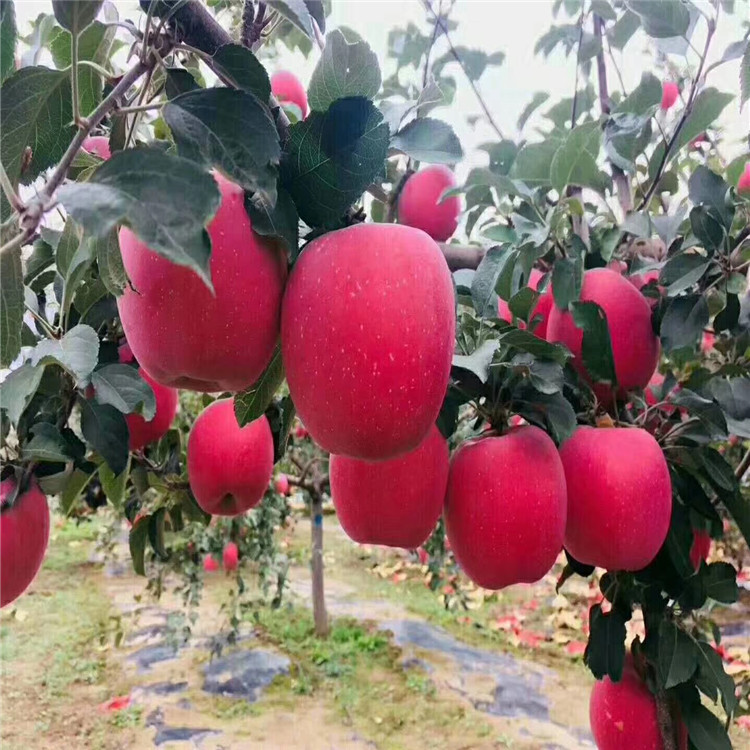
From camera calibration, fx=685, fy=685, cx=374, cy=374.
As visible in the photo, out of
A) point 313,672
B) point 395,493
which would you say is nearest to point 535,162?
point 395,493

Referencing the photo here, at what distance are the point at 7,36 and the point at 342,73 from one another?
0.18 meters

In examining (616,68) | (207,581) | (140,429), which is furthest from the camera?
(207,581)

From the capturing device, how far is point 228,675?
95.3 inches

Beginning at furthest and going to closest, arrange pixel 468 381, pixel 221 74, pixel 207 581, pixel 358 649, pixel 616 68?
1. pixel 207 581
2. pixel 358 649
3. pixel 616 68
4. pixel 468 381
5. pixel 221 74

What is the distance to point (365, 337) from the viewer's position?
14.6 inches

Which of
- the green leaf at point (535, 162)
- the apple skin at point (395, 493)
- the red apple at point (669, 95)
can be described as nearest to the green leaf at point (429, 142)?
the apple skin at point (395, 493)

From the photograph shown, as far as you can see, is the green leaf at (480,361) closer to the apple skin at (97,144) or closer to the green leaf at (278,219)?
the green leaf at (278,219)

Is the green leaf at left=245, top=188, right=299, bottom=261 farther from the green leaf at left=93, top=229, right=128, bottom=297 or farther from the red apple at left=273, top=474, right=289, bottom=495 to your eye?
the red apple at left=273, top=474, right=289, bottom=495

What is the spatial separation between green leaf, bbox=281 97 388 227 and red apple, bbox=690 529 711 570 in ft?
2.62

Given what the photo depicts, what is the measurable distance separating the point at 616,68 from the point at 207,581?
3206 mm

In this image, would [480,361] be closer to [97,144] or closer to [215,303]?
[215,303]

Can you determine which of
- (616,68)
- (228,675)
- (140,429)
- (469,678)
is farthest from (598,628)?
(228,675)

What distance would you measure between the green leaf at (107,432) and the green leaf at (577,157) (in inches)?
21.0

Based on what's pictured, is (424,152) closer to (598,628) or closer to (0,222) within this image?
(0,222)
